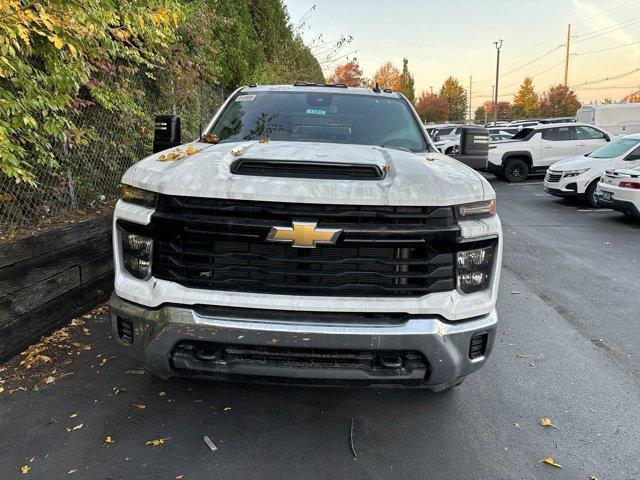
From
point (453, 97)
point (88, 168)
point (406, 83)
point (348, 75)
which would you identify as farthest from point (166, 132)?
point (453, 97)

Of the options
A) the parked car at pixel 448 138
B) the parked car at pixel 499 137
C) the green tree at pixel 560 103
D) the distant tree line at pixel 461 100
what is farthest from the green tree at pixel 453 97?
the parked car at pixel 499 137

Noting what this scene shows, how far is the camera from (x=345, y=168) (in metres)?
2.58

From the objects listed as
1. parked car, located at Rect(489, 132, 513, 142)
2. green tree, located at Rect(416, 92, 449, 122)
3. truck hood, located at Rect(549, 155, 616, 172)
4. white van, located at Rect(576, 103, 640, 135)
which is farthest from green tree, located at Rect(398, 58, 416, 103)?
truck hood, located at Rect(549, 155, 616, 172)

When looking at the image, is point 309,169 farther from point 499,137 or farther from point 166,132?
point 499,137

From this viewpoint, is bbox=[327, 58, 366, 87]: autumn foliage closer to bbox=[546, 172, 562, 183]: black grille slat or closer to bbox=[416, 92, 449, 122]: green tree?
bbox=[546, 172, 562, 183]: black grille slat

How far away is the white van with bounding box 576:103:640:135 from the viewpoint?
2656 centimetres

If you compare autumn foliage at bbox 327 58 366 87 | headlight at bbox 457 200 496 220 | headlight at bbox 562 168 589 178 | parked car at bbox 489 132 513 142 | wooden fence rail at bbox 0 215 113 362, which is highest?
autumn foliage at bbox 327 58 366 87

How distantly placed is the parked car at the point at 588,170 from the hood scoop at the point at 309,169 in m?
10.3

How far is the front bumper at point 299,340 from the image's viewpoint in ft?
7.68

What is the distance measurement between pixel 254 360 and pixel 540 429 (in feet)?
5.83

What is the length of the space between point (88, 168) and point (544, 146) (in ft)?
48.7

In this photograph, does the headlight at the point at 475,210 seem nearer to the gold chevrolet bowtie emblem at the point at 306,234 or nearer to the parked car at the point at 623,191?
the gold chevrolet bowtie emblem at the point at 306,234

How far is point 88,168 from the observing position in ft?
18.0

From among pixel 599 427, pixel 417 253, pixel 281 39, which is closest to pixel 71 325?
pixel 417 253
